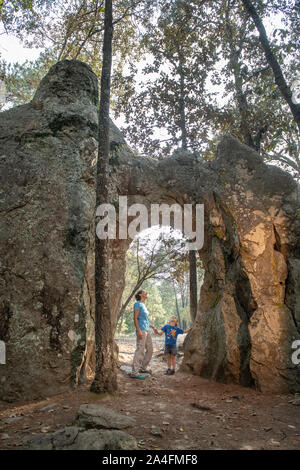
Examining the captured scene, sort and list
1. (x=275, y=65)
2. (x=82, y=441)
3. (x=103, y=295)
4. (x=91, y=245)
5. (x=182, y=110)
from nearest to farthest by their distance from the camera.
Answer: (x=82, y=441) < (x=103, y=295) < (x=275, y=65) < (x=91, y=245) < (x=182, y=110)

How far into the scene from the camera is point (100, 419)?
3.68m

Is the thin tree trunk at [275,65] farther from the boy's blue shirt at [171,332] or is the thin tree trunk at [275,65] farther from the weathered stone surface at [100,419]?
the weathered stone surface at [100,419]

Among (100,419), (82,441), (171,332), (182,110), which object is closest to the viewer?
(82,441)

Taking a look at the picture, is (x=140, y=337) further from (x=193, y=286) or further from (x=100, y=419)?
(x=193, y=286)

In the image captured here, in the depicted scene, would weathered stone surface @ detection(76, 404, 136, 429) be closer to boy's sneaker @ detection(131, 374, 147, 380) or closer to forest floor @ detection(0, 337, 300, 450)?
forest floor @ detection(0, 337, 300, 450)

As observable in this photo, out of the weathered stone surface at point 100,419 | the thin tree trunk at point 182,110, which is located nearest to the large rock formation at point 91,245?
the weathered stone surface at point 100,419

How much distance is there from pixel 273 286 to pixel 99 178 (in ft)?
16.4

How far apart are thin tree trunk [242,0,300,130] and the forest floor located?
5721 millimetres

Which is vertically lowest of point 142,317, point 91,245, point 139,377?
point 139,377

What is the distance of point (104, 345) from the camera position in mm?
5398

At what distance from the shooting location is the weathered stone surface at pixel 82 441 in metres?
3.09

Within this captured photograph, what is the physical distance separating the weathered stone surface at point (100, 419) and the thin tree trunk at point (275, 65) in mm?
6395

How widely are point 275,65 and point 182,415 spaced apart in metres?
7.70

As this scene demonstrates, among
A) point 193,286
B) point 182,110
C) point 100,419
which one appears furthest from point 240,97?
point 100,419
